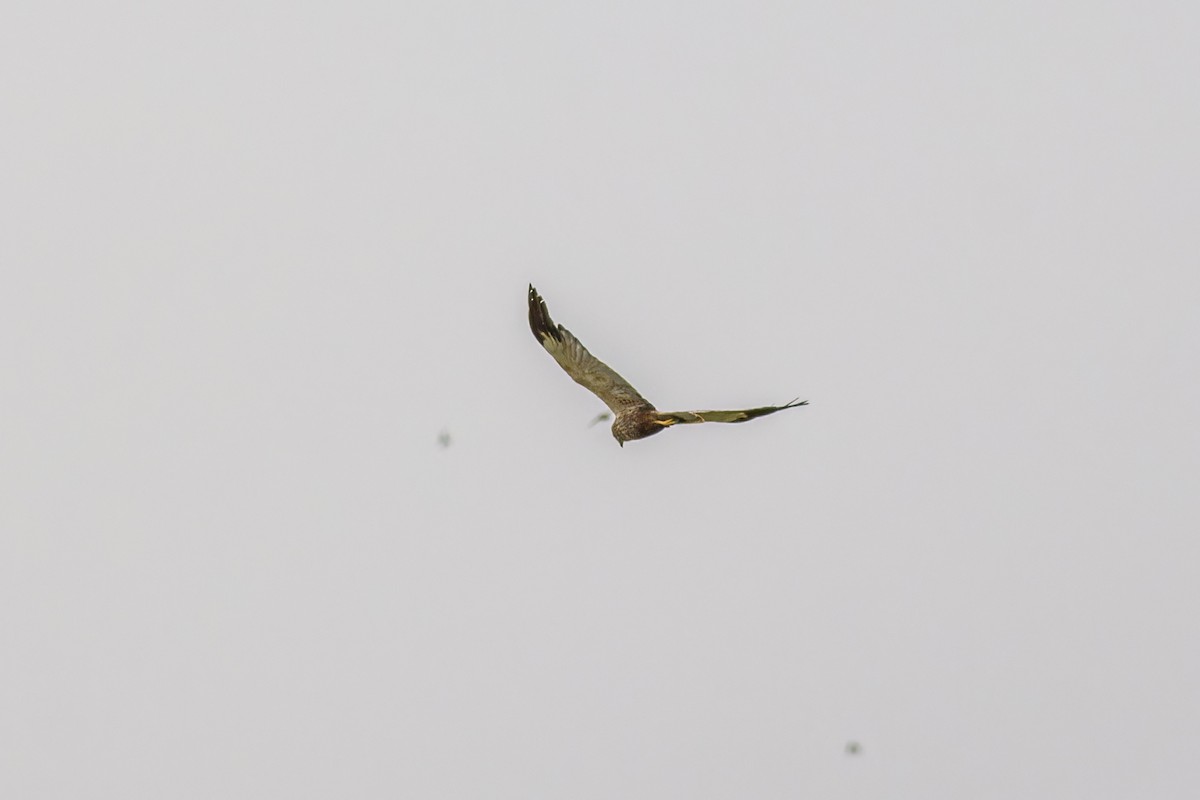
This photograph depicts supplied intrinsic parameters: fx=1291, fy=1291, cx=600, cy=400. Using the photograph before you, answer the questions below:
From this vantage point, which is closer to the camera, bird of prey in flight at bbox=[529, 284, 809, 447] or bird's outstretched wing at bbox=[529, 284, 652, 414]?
bird of prey in flight at bbox=[529, 284, 809, 447]

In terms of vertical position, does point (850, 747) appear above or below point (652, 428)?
below

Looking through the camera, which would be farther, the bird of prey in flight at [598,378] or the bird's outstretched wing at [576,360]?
the bird's outstretched wing at [576,360]

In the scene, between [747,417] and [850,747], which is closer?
[747,417]

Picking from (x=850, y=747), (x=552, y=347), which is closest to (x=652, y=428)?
(x=552, y=347)

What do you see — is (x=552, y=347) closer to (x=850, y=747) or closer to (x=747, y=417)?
(x=747, y=417)

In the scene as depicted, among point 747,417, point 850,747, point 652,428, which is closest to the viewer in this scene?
point 747,417
